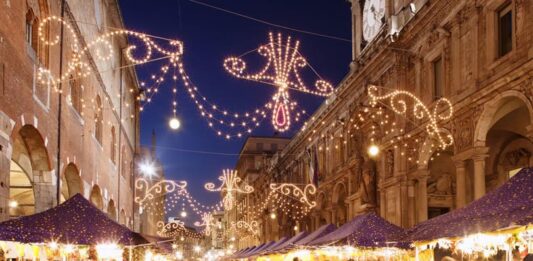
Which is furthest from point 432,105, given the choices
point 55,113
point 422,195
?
point 55,113

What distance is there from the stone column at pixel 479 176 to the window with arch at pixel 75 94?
11.8 metres

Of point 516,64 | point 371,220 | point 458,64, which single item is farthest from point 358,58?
point 371,220

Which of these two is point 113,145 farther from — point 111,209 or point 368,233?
point 368,233

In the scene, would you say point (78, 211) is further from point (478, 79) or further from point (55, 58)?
point (478, 79)

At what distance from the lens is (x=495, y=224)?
7945mm

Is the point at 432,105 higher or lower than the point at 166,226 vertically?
higher

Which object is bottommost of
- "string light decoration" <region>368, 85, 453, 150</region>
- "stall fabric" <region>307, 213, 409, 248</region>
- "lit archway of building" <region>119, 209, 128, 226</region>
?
"stall fabric" <region>307, 213, 409, 248</region>

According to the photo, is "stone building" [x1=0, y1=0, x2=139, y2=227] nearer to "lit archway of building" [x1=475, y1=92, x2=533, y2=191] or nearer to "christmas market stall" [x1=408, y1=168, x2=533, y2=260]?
"christmas market stall" [x1=408, y1=168, x2=533, y2=260]

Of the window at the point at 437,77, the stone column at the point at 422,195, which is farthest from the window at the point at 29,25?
the stone column at the point at 422,195

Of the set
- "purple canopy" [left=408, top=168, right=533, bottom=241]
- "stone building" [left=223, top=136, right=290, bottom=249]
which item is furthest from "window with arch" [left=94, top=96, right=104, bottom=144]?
"stone building" [left=223, top=136, right=290, bottom=249]

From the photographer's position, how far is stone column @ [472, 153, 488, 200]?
17.6m

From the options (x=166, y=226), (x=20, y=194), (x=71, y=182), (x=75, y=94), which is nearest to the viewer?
(x=75, y=94)

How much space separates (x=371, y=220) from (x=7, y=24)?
8.36 metres

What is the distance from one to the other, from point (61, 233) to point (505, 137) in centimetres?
1493
